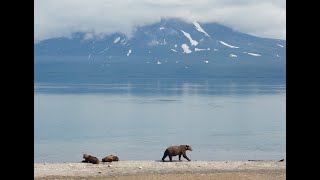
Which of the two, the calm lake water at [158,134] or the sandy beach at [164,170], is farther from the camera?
the calm lake water at [158,134]

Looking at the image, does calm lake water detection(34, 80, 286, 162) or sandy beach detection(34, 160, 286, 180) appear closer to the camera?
sandy beach detection(34, 160, 286, 180)

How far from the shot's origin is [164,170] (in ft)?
60.2

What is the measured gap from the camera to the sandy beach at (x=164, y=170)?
16.5 m

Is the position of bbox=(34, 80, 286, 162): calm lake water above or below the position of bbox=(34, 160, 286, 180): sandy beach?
below

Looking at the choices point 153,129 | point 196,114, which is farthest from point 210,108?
point 153,129

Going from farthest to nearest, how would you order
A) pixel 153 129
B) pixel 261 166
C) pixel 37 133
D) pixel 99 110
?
1. pixel 99 110
2. pixel 153 129
3. pixel 37 133
4. pixel 261 166

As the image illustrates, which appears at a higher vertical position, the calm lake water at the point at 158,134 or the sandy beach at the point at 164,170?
the sandy beach at the point at 164,170

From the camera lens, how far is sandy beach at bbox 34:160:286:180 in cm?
1655
